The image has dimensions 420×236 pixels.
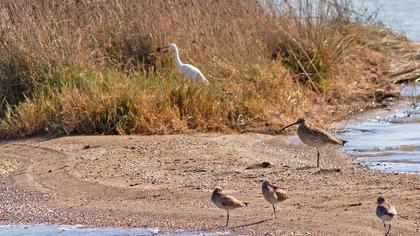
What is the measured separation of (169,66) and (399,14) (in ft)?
44.1

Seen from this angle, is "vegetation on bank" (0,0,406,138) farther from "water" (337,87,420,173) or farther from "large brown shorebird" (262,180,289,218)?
"large brown shorebird" (262,180,289,218)

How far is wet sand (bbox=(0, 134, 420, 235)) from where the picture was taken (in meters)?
8.98

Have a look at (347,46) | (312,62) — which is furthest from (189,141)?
(347,46)

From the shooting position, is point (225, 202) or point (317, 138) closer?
point (225, 202)

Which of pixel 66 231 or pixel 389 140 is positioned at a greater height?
pixel 389 140

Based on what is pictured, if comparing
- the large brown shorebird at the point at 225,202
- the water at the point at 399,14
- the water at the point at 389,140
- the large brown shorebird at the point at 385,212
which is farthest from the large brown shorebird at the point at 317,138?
the water at the point at 399,14

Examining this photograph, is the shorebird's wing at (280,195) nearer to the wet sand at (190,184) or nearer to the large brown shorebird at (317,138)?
the wet sand at (190,184)

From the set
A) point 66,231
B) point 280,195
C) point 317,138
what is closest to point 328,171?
point 317,138

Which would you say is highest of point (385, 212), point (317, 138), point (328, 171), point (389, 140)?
point (385, 212)

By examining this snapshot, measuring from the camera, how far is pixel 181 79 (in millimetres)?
14477

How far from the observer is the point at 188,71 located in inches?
590

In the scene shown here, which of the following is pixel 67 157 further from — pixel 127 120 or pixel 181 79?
pixel 181 79

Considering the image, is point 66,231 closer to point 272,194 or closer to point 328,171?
point 272,194

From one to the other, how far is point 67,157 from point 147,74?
3.02m
